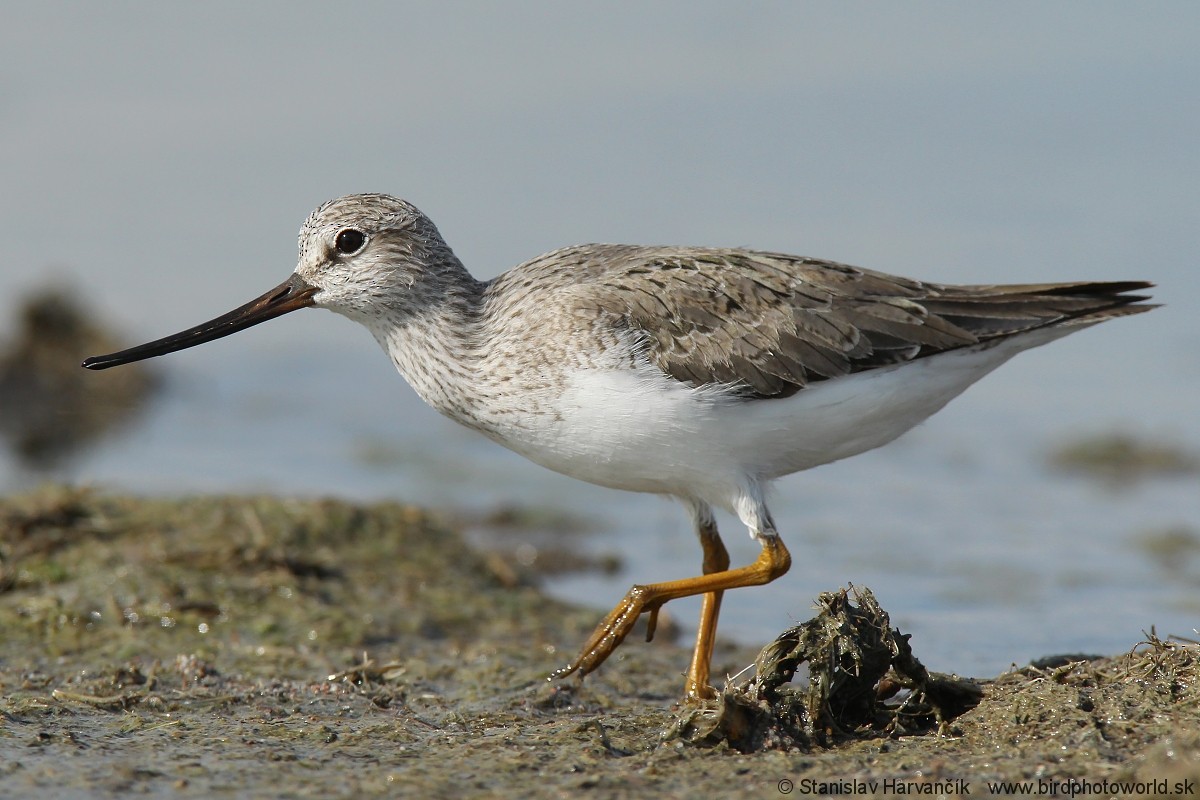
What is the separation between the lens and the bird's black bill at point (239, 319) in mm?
7546

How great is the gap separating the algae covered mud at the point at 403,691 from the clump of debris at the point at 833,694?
0.01 metres

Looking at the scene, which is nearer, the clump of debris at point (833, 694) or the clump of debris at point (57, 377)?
the clump of debris at point (833, 694)

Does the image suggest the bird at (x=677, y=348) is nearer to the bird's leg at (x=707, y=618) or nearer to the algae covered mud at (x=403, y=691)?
the bird's leg at (x=707, y=618)

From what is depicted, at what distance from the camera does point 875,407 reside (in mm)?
7082

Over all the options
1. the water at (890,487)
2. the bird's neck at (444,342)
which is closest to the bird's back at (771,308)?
the bird's neck at (444,342)

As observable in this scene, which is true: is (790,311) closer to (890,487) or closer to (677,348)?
(677,348)

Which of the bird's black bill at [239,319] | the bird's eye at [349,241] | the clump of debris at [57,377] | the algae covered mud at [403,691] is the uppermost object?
the bird's eye at [349,241]

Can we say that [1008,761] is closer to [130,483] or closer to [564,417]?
[564,417]

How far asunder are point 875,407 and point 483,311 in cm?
209

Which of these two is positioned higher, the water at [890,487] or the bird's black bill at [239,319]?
the bird's black bill at [239,319]

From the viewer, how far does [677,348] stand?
22.7ft

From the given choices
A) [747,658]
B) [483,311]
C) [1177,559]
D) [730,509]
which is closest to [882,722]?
[730,509]

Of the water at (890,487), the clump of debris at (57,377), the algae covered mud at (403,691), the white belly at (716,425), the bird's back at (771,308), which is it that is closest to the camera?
the algae covered mud at (403,691)

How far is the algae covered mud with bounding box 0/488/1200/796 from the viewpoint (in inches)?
202
